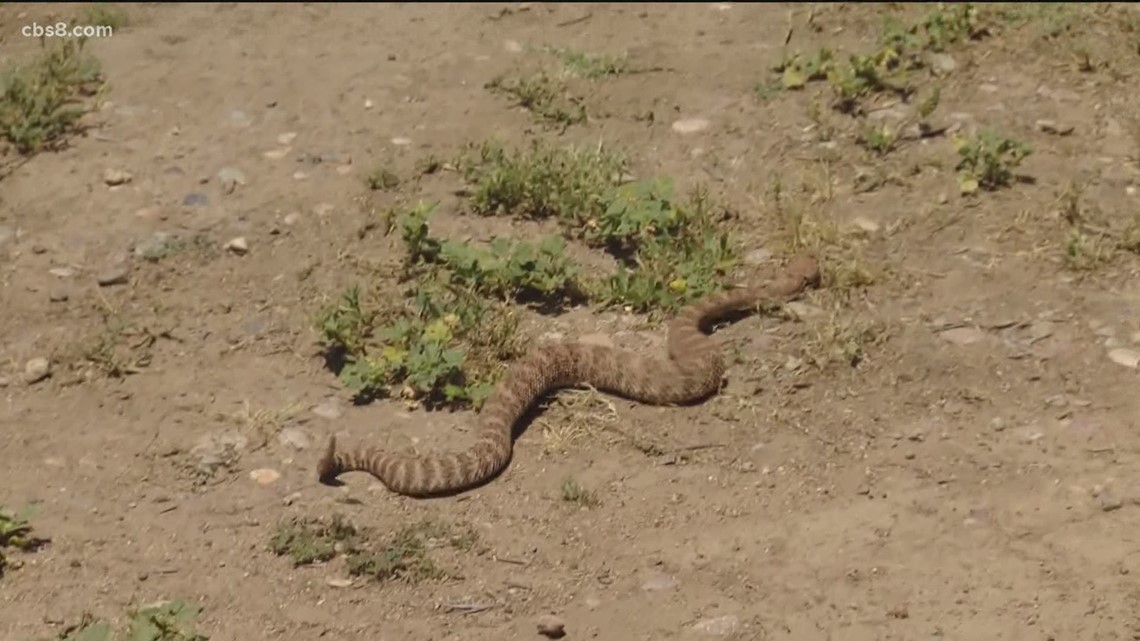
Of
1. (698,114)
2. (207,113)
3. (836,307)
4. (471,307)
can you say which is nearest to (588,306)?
(471,307)

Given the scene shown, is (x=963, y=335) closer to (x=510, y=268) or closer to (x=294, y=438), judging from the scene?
(x=510, y=268)

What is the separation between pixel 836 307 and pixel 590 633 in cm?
273

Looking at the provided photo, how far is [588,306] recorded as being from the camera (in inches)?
312

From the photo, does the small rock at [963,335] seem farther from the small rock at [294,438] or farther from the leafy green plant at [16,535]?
the leafy green plant at [16,535]

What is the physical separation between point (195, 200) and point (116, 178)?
59cm

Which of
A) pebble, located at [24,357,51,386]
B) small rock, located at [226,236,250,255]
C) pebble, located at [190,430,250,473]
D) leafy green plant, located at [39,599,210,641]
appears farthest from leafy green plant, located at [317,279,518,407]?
leafy green plant, located at [39,599,210,641]

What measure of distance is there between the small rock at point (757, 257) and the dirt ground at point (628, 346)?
0.06ft

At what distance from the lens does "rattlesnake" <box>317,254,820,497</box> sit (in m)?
6.59

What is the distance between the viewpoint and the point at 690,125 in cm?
944

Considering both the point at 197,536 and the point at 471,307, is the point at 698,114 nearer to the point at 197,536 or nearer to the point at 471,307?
the point at 471,307

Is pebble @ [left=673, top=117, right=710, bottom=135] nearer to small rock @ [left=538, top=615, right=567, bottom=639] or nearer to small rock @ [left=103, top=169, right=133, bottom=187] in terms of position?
small rock @ [left=103, top=169, right=133, bottom=187]

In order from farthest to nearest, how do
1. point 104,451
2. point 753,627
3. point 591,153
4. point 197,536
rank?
1. point 591,153
2. point 104,451
3. point 197,536
4. point 753,627

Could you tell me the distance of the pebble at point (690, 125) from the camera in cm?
939

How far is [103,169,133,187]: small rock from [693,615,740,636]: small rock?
5.09m
